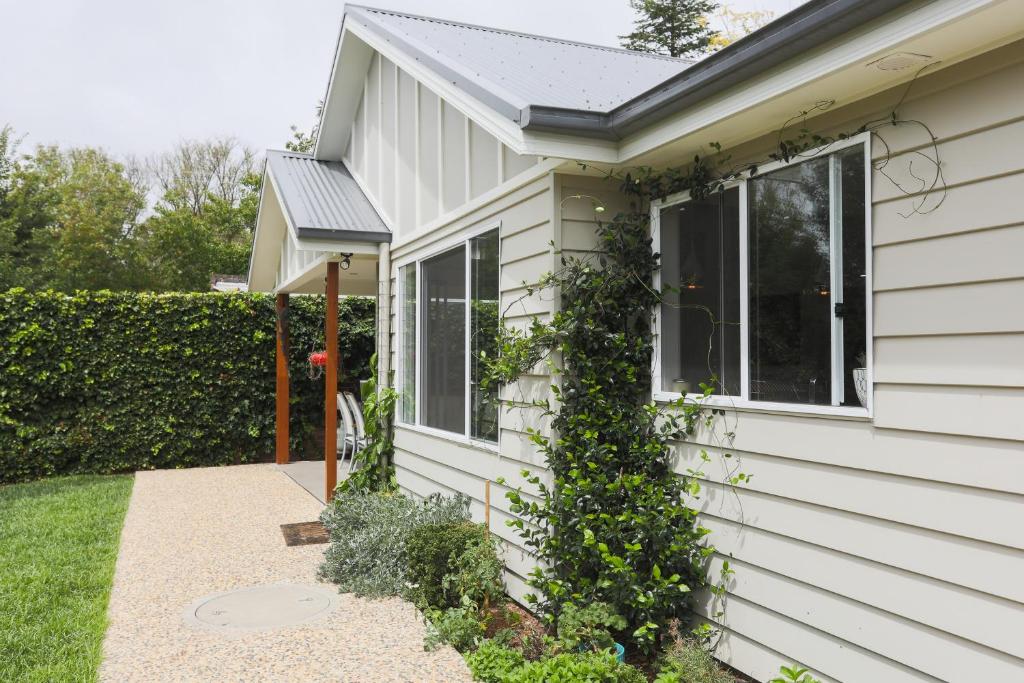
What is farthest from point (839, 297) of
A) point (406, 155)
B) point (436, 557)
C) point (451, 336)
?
point (406, 155)

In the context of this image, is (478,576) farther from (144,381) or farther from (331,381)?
(144,381)

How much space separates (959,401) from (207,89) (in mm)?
37940

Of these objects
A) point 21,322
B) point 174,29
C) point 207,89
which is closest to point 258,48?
point 174,29

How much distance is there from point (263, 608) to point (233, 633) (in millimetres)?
451

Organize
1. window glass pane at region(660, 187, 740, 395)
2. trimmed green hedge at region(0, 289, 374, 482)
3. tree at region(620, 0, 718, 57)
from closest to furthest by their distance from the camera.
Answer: window glass pane at region(660, 187, 740, 395)
trimmed green hedge at region(0, 289, 374, 482)
tree at region(620, 0, 718, 57)

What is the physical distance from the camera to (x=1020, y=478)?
100 inches

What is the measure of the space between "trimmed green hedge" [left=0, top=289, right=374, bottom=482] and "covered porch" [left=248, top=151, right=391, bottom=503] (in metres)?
0.46

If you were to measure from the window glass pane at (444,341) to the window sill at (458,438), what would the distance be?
5 centimetres

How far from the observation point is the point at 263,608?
16.5 feet

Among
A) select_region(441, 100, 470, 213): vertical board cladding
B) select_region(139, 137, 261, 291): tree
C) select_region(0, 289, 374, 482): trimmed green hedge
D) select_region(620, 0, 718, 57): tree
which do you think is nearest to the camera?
select_region(441, 100, 470, 213): vertical board cladding

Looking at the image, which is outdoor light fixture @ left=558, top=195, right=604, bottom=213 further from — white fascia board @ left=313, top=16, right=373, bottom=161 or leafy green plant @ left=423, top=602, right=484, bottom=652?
white fascia board @ left=313, top=16, right=373, bottom=161

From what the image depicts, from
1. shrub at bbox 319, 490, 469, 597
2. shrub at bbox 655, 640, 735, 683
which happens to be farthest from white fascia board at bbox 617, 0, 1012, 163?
shrub at bbox 319, 490, 469, 597

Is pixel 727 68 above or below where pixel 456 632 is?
above

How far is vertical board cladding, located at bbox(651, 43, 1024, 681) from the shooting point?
2602 mm
